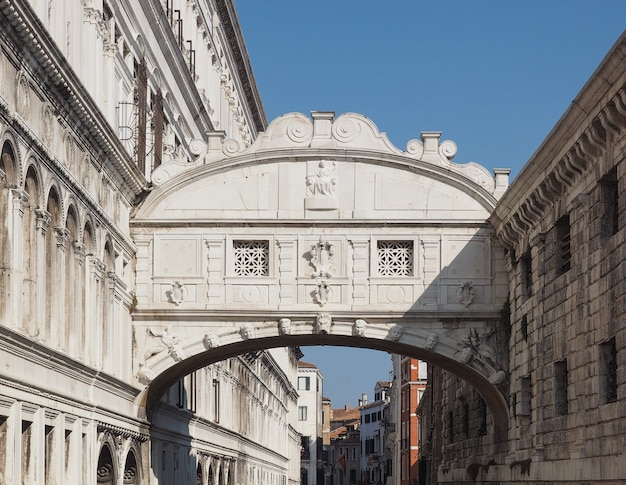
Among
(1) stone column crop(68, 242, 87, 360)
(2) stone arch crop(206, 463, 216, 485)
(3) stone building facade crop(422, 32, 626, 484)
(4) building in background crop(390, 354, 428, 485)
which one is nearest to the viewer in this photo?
(3) stone building facade crop(422, 32, 626, 484)

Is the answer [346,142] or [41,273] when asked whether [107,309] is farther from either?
[346,142]

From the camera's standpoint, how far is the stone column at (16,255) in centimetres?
2161

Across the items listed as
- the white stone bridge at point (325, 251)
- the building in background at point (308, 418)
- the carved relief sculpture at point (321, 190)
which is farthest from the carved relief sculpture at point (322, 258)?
the building in background at point (308, 418)

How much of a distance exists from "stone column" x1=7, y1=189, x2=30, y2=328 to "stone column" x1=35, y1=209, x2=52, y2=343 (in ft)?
3.19

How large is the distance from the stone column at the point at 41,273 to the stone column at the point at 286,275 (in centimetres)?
881

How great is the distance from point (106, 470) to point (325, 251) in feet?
21.4

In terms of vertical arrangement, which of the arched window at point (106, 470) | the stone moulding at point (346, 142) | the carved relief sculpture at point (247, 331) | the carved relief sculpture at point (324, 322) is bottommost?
the arched window at point (106, 470)

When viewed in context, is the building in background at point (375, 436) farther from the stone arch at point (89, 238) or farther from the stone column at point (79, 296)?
the stone column at point (79, 296)

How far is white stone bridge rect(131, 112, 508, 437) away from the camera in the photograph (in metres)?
32.2

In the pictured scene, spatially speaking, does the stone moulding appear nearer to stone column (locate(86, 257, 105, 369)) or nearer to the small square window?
stone column (locate(86, 257, 105, 369))

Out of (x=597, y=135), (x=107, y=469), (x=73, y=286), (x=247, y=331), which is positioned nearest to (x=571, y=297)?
(x=597, y=135)

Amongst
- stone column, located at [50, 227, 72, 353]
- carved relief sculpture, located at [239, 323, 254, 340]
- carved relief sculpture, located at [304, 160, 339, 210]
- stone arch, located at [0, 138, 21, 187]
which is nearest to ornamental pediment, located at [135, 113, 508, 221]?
carved relief sculpture, located at [304, 160, 339, 210]

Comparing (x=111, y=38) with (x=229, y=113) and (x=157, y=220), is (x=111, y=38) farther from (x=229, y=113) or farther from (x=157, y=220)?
(x=229, y=113)

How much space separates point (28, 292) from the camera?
22.7 m
